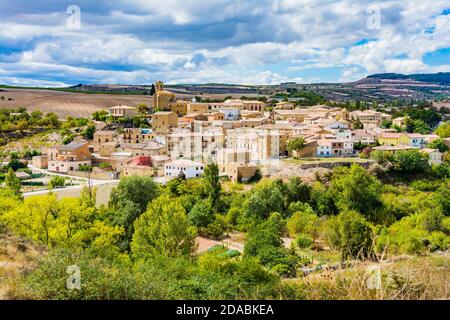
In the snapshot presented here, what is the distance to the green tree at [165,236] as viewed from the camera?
12.7m

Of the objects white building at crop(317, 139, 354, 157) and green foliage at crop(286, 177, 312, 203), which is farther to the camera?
white building at crop(317, 139, 354, 157)

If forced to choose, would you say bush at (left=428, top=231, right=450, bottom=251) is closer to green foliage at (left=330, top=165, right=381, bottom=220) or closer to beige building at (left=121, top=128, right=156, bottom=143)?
green foliage at (left=330, top=165, right=381, bottom=220)

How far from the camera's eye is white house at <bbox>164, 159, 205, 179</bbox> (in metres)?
24.1

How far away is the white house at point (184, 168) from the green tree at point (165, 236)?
961cm

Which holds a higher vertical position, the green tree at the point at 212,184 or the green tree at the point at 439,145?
the green tree at the point at 439,145

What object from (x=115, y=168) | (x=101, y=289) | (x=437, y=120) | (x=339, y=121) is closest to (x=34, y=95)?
(x=115, y=168)

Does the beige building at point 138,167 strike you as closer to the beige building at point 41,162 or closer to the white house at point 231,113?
the beige building at point 41,162

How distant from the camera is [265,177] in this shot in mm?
23875

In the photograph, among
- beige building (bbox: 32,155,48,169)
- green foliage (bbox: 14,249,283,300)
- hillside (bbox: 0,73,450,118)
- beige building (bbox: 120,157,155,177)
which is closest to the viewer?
green foliage (bbox: 14,249,283,300)

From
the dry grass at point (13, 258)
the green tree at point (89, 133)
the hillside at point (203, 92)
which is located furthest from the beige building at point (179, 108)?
the dry grass at point (13, 258)

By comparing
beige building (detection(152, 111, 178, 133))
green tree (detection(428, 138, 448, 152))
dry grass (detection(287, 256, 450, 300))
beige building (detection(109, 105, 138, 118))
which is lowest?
green tree (detection(428, 138, 448, 152))

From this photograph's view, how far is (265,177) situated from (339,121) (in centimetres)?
1085

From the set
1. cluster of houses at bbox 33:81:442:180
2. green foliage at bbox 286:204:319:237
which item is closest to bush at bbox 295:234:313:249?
green foliage at bbox 286:204:319:237
